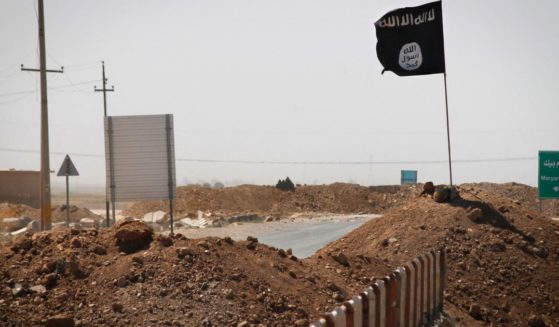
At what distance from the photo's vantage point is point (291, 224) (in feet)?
108

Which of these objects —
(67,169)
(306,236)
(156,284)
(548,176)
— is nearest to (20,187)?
(67,169)

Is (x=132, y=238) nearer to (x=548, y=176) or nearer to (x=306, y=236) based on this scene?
(x=548, y=176)

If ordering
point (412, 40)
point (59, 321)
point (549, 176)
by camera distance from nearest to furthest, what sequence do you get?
point (59, 321) → point (412, 40) → point (549, 176)

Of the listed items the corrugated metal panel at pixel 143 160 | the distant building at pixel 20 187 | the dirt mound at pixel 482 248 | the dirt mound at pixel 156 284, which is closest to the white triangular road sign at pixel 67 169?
the corrugated metal panel at pixel 143 160

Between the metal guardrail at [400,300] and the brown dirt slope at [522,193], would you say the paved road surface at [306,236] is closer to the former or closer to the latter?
the metal guardrail at [400,300]

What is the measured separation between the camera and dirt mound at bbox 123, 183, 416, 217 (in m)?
45.8

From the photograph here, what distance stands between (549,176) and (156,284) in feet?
49.2

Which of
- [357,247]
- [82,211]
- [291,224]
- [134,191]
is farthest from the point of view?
[82,211]

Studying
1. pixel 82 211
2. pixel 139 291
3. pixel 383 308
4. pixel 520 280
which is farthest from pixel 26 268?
pixel 82 211

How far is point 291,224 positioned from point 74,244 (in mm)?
23487

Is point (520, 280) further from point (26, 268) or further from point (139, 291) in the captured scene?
point (26, 268)

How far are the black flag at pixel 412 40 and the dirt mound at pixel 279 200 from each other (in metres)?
27.9

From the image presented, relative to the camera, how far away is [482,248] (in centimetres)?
1366

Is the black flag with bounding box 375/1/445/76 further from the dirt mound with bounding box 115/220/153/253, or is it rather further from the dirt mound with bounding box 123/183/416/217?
the dirt mound with bounding box 123/183/416/217
